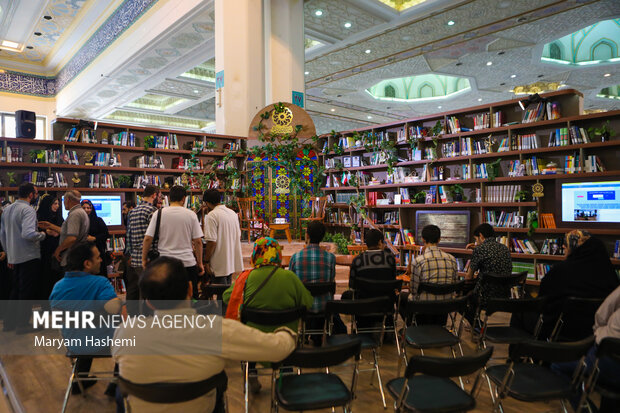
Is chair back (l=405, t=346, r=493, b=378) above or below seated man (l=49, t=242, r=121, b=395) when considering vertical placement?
below

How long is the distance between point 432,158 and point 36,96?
13152 millimetres

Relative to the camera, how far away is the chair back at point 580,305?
8.77 ft

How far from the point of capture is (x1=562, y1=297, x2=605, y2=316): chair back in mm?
2674

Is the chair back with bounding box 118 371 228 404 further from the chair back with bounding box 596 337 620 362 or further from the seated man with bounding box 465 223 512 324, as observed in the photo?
the seated man with bounding box 465 223 512 324

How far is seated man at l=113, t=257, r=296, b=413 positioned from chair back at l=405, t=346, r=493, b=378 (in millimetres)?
614

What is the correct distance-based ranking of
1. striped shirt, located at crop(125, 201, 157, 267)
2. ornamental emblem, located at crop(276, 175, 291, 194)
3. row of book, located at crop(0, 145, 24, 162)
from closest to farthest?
striped shirt, located at crop(125, 201, 157, 267) < row of book, located at crop(0, 145, 24, 162) < ornamental emblem, located at crop(276, 175, 291, 194)

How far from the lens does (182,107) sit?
49.3ft

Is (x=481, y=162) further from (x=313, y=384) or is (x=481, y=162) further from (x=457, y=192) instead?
(x=313, y=384)

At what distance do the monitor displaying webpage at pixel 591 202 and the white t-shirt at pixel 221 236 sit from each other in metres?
4.16

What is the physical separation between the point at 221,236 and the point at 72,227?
1.63 metres

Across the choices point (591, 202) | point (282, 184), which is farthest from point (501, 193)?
point (282, 184)

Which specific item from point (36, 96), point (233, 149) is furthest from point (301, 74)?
point (36, 96)

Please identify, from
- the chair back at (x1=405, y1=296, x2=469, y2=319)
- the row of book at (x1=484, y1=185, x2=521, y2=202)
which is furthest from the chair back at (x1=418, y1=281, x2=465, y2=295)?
the row of book at (x1=484, y1=185, x2=521, y2=202)

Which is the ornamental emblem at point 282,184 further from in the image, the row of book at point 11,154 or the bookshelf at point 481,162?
the row of book at point 11,154
